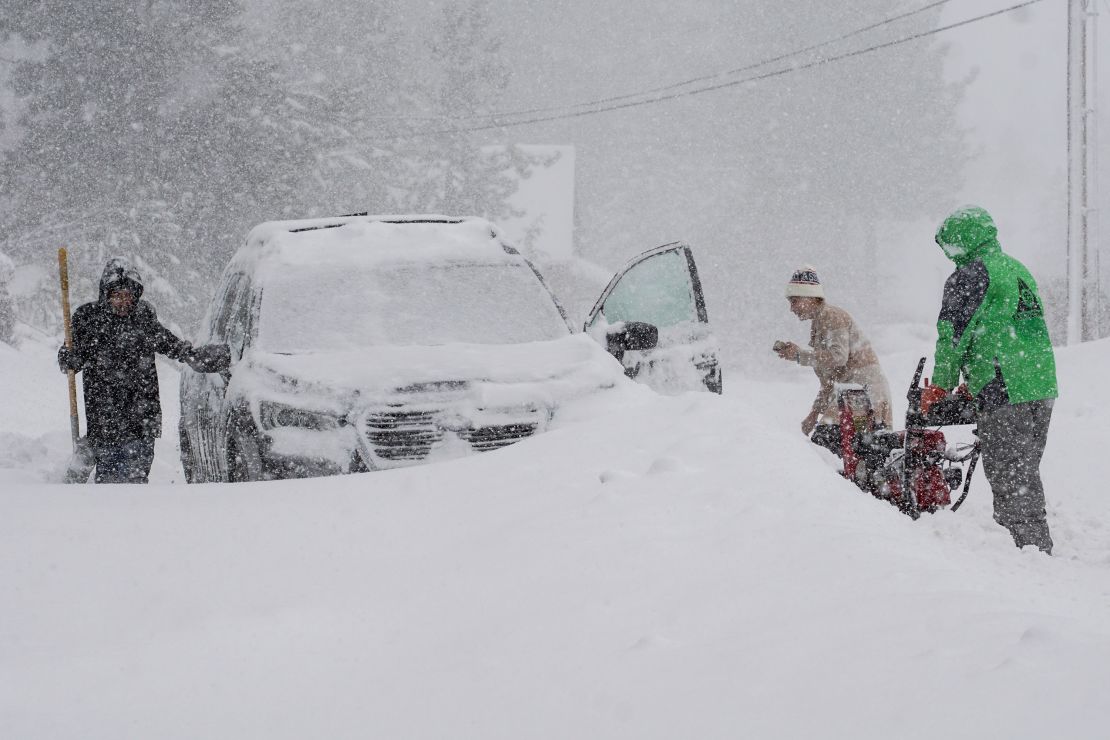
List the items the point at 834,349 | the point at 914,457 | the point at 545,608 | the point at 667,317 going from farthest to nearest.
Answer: the point at 667,317
the point at 834,349
the point at 914,457
the point at 545,608

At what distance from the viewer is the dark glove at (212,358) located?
537cm

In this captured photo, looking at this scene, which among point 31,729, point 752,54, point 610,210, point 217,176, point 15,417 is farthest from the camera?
point 610,210

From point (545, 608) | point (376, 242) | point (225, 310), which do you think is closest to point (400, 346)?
point (376, 242)

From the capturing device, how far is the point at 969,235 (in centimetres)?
549

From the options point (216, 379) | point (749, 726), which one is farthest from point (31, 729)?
point (216, 379)

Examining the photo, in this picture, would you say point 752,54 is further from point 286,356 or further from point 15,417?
point 286,356

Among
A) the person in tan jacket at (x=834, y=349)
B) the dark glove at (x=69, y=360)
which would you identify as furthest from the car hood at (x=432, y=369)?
the person in tan jacket at (x=834, y=349)

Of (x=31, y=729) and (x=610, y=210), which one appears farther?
(x=610, y=210)

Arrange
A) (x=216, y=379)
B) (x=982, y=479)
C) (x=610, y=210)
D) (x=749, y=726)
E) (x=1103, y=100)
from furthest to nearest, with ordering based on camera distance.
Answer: (x=1103, y=100) < (x=610, y=210) < (x=982, y=479) < (x=216, y=379) < (x=749, y=726)

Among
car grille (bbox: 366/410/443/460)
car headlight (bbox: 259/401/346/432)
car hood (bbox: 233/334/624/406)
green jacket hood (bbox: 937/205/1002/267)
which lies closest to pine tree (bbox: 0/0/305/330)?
car hood (bbox: 233/334/624/406)

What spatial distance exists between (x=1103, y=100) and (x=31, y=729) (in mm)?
104005

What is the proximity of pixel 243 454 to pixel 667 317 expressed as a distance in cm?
318

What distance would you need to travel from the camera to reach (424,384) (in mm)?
5133

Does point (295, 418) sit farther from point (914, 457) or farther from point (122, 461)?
point (914, 457)
